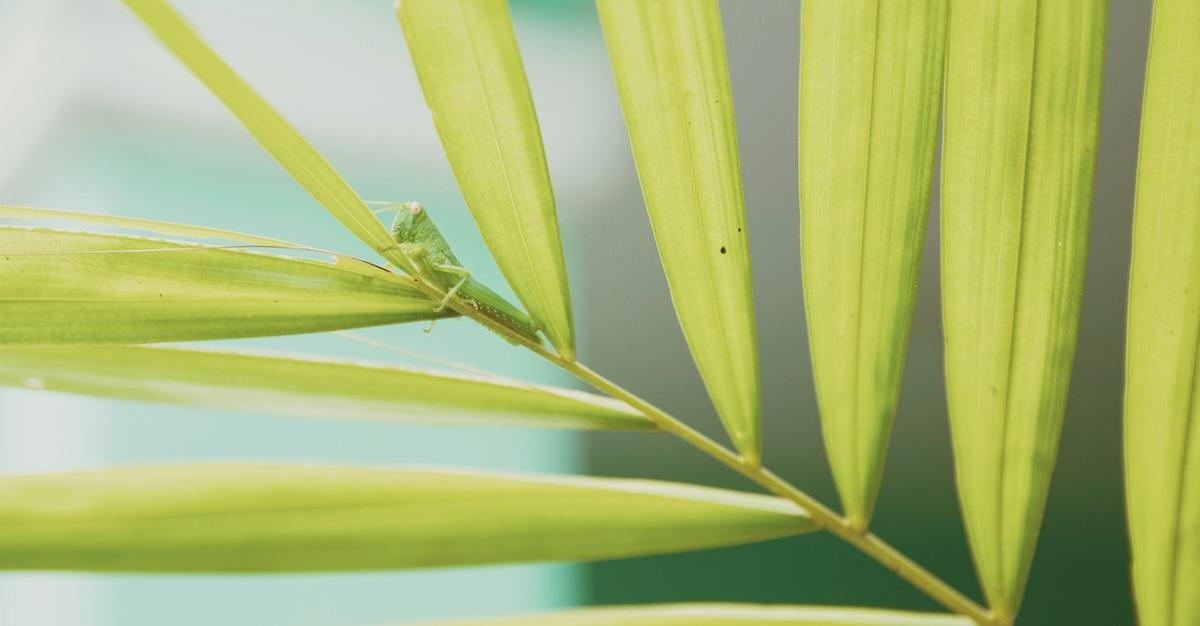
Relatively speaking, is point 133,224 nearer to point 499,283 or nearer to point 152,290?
point 152,290

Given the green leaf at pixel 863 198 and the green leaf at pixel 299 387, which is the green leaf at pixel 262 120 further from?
the green leaf at pixel 863 198

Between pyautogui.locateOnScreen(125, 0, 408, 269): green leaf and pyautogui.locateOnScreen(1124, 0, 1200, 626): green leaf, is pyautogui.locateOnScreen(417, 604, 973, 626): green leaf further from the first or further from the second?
pyautogui.locateOnScreen(125, 0, 408, 269): green leaf

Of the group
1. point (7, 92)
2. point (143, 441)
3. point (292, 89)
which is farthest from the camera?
point (292, 89)

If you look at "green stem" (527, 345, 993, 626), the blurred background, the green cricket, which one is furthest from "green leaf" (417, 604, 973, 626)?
the blurred background

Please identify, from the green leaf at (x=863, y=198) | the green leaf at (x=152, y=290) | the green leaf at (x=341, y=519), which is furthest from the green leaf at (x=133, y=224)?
the green leaf at (x=863, y=198)

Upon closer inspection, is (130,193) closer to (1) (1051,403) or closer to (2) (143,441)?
(2) (143,441)

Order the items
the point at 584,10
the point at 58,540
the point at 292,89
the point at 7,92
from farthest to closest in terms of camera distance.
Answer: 1. the point at 584,10
2. the point at 292,89
3. the point at 7,92
4. the point at 58,540

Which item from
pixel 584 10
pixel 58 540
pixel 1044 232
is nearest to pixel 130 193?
pixel 584 10
